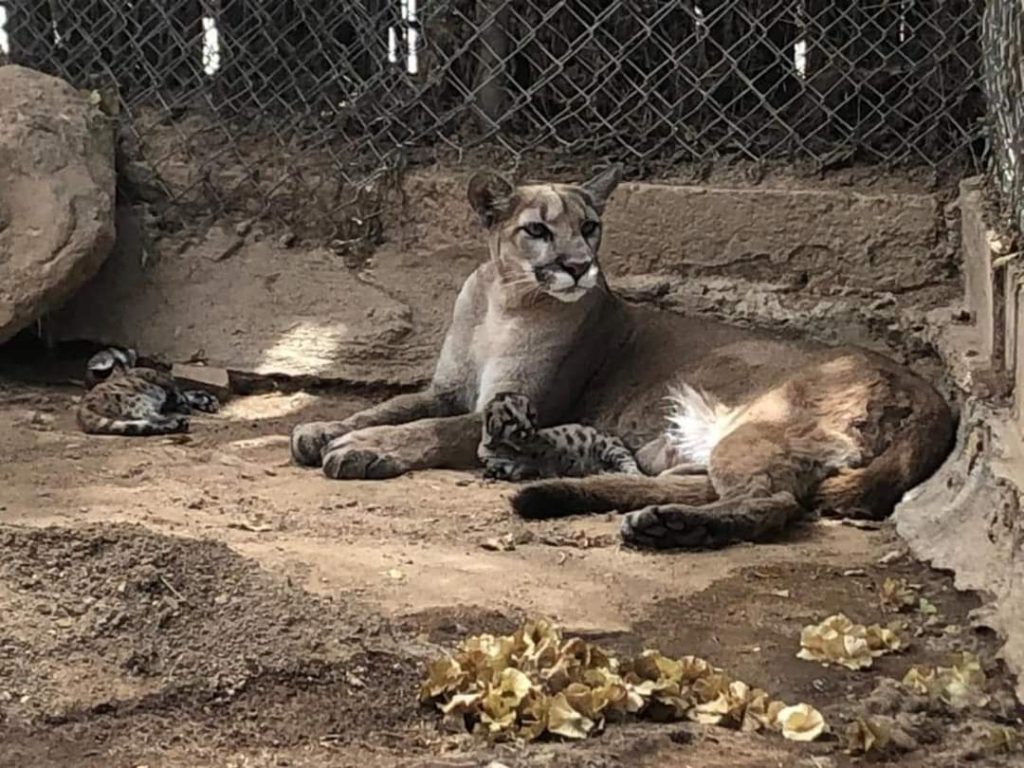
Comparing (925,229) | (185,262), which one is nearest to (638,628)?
(925,229)

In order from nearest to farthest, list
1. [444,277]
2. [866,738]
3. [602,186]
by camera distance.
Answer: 1. [866,738]
2. [602,186]
3. [444,277]

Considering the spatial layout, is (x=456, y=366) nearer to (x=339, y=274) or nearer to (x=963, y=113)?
(x=339, y=274)

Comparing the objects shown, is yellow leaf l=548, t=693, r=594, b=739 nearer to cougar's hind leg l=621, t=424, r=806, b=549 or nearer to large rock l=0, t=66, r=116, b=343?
cougar's hind leg l=621, t=424, r=806, b=549

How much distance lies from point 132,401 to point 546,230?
174 centimetres

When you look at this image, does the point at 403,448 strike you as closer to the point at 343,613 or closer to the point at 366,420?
the point at 366,420

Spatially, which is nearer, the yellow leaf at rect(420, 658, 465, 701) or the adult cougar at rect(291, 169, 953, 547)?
the yellow leaf at rect(420, 658, 465, 701)

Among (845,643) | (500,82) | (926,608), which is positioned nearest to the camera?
(845,643)

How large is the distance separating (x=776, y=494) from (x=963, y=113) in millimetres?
2620

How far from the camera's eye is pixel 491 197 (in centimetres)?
674

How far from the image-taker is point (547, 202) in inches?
258

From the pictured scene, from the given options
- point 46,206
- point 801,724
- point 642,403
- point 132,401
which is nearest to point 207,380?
point 132,401

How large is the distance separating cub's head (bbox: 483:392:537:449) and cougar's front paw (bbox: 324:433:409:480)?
0.32 metres

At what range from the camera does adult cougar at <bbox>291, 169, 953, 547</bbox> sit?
18.1ft

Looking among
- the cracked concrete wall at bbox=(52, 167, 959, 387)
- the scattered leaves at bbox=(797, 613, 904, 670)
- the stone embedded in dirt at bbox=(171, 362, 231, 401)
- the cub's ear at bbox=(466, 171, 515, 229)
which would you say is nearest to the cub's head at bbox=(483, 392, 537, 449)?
the cub's ear at bbox=(466, 171, 515, 229)
